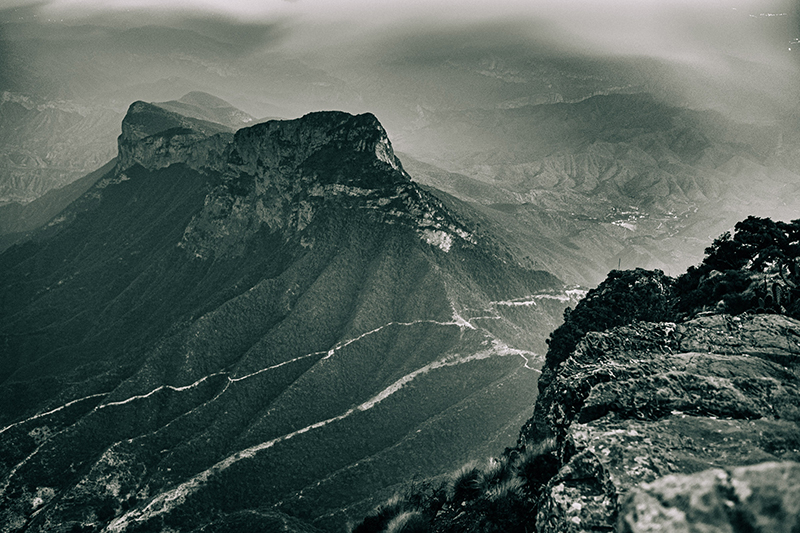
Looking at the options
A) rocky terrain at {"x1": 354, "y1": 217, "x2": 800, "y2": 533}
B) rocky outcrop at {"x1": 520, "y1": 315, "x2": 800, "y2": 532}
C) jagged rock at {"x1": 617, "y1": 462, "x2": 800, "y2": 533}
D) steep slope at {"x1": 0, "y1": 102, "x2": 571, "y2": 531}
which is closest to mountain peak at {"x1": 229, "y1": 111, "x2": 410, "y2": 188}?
steep slope at {"x1": 0, "y1": 102, "x2": 571, "y2": 531}

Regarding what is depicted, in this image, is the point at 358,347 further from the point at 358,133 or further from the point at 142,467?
the point at 358,133

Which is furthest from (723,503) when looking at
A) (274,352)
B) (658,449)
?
(274,352)

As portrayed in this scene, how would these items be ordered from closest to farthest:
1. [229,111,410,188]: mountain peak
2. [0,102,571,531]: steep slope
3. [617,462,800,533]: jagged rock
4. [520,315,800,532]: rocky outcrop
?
[617,462,800,533]: jagged rock < [520,315,800,532]: rocky outcrop < [0,102,571,531]: steep slope < [229,111,410,188]: mountain peak

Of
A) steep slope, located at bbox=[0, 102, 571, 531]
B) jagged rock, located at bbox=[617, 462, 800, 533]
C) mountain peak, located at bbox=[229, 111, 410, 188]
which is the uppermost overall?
jagged rock, located at bbox=[617, 462, 800, 533]

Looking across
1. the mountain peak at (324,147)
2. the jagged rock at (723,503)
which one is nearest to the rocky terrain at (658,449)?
the jagged rock at (723,503)

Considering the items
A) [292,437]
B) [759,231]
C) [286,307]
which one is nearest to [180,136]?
[286,307]

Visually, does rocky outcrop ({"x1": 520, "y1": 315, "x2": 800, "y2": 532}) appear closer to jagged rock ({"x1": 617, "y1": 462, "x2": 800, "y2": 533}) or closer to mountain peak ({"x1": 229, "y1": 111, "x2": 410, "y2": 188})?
jagged rock ({"x1": 617, "y1": 462, "x2": 800, "y2": 533})
